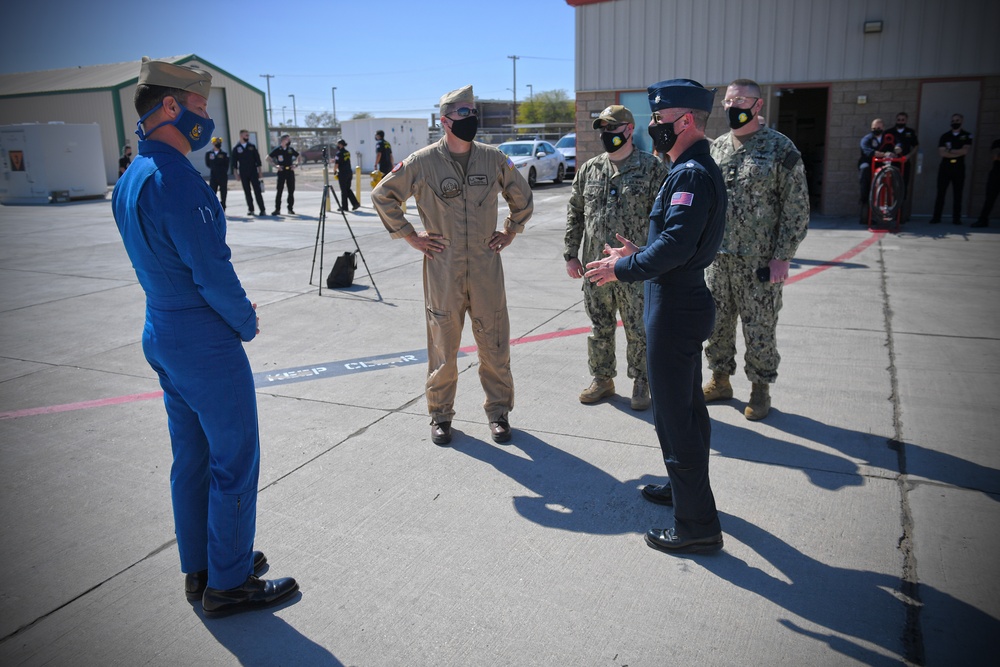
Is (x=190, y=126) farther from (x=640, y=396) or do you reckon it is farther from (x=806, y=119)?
(x=806, y=119)

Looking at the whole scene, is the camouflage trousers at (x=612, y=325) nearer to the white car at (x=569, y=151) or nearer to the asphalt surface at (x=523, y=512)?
the asphalt surface at (x=523, y=512)

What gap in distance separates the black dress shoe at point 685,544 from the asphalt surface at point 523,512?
46mm

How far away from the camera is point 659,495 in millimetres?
3660

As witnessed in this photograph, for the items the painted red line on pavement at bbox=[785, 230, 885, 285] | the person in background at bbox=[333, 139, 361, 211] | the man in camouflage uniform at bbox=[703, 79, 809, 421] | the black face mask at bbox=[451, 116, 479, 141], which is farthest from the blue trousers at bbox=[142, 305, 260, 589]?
the person in background at bbox=[333, 139, 361, 211]

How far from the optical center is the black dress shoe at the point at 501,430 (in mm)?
A: 4473

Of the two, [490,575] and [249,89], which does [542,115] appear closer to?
[249,89]

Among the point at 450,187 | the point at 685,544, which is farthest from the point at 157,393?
the point at 685,544

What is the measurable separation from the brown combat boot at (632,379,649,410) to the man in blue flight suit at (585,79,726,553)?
1.72 metres

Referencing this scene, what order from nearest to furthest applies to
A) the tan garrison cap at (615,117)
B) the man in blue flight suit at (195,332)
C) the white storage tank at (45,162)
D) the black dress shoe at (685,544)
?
the man in blue flight suit at (195,332) → the black dress shoe at (685,544) → the tan garrison cap at (615,117) → the white storage tank at (45,162)

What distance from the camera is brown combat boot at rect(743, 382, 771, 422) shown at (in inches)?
185

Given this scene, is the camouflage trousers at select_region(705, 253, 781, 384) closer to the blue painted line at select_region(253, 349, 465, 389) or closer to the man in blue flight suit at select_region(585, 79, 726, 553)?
the man in blue flight suit at select_region(585, 79, 726, 553)

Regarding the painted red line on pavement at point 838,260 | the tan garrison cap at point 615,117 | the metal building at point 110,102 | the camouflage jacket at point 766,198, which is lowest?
the painted red line on pavement at point 838,260

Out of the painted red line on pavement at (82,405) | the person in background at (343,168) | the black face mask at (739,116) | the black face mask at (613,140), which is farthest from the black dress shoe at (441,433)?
the person in background at (343,168)

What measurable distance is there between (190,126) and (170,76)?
18 cm
